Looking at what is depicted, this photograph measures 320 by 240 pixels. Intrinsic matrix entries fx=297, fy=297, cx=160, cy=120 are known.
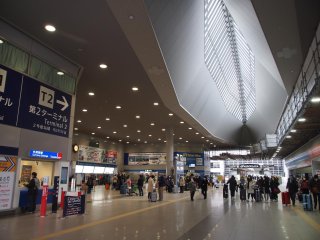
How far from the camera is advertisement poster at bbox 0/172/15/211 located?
34.4ft

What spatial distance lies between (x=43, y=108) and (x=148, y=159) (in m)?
35.5

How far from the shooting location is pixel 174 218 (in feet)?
37.0

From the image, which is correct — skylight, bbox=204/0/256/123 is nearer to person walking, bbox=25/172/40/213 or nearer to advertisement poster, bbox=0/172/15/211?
person walking, bbox=25/172/40/213

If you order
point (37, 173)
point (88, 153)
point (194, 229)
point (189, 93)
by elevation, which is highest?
point (189, 93)

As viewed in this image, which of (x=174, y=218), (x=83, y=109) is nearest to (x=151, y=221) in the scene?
(x=174, y=218)

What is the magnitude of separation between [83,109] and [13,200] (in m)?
13.2

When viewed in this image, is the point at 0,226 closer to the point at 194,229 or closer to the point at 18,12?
the point at 194,229

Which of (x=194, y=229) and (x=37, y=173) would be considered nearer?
(x=194, y=229)

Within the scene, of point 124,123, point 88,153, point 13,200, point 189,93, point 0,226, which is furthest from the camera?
point 88,153

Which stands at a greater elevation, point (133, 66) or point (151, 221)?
point (133, 66)

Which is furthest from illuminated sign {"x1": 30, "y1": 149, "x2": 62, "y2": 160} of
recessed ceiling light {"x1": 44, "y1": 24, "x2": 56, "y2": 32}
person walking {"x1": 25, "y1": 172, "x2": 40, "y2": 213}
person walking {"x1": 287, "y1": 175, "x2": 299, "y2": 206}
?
person walking {"x1": 287, "y1": 175, "x2": 299, "y2": 206}

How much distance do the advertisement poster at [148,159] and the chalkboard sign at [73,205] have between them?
3518 centimetres

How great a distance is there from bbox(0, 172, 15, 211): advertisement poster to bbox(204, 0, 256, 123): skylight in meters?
12.9

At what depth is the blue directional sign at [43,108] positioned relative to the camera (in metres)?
11.7
